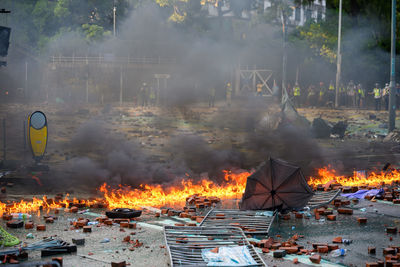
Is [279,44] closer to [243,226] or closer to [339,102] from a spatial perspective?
[339,102]

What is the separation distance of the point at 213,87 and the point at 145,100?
14.0 feet

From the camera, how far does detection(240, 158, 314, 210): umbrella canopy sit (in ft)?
26.0

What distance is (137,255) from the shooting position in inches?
241

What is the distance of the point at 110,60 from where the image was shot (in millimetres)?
34406

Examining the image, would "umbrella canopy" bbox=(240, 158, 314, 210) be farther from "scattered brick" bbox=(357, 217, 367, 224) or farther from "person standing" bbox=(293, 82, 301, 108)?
"person standing" bbox=(293, 82, 301, 108)

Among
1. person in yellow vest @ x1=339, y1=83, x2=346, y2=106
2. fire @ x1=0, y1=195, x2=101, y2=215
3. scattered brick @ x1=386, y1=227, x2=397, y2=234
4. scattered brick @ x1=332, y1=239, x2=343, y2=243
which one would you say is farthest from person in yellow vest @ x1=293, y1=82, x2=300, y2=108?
scattered brick @ x1=332, y1=239, x2=343, y2=243

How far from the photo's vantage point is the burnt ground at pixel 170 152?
6.69 metres

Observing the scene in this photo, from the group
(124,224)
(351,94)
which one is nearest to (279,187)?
(124,224)

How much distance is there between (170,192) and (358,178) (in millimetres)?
4334

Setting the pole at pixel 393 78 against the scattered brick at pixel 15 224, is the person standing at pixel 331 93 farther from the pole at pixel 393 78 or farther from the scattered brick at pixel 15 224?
the scattered brick at pixel 15 224

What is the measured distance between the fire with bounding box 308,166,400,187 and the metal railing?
Answer: 818 inches

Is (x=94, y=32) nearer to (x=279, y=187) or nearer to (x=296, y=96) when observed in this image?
(x=296, y=96)

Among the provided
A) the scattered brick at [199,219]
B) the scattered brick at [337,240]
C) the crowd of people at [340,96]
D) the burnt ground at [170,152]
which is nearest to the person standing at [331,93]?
the crowd of people at [340,96]

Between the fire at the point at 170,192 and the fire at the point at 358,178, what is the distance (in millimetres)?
1723
